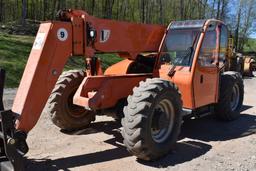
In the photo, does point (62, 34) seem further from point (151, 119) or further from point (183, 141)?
point (183, 141)

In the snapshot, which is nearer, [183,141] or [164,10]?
[183,141]

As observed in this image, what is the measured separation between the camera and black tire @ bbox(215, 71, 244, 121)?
322 inches

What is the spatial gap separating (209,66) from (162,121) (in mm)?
2066

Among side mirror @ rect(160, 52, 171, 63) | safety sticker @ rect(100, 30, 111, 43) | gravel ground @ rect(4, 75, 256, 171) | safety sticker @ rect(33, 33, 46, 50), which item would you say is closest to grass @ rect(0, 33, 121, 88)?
gravel ground @ rect(4, 75, 256, 171)

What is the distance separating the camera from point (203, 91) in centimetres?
732

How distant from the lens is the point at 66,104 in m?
6.84

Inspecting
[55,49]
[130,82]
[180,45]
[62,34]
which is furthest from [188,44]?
[55,49]

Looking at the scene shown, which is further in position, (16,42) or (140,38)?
(16,42)

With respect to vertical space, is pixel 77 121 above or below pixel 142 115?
below

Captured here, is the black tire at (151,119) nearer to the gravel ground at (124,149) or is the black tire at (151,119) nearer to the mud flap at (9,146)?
the gravel ground at (124,149)

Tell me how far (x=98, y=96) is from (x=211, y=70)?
8.73 feet

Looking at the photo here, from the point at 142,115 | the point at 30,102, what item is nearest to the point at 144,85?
the point at 142,115

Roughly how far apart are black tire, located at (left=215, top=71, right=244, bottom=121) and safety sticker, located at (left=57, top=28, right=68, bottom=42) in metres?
4.10

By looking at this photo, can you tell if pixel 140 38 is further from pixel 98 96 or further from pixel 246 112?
pixel 246 112
